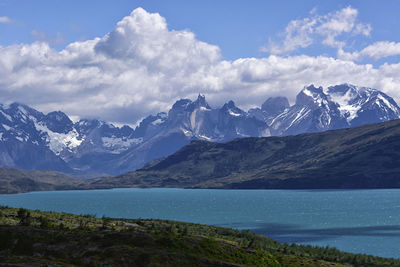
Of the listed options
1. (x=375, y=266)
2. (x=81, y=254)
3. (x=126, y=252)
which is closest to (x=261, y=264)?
(x=126, y=252)

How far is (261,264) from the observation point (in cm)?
6016

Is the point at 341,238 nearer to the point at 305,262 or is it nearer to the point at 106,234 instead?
the point at 305,262

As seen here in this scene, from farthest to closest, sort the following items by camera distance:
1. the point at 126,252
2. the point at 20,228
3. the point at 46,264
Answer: the point at 20,228 < the point at 126,252 < the point at 46,264

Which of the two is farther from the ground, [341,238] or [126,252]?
[126,252]

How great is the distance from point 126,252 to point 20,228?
582 inches

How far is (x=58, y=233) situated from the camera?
57.6m

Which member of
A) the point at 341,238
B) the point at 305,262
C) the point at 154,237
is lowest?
the point at 341,238

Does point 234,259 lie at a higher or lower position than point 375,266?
higher

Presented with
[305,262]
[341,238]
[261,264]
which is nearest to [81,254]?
[261,264]

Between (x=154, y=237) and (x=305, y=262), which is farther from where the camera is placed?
(x=305, y=262)

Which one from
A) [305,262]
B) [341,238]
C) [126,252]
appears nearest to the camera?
[126,252]

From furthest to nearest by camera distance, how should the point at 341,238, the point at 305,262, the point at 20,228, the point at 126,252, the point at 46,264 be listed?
the point at 341,238 → the point at 305,262 → the point at 20,228 → the point at 126,252 → the point at 46,264

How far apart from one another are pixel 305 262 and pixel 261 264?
12757mm

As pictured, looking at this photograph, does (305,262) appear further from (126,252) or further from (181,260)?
(126,252)
